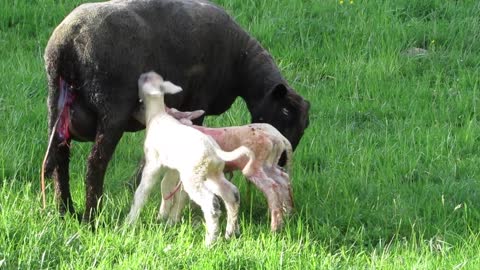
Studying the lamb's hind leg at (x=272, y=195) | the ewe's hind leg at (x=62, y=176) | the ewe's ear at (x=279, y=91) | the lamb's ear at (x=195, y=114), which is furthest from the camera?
the ewe's ear at (x=279, y=91)

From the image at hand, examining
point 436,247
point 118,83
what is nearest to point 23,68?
point 118,83

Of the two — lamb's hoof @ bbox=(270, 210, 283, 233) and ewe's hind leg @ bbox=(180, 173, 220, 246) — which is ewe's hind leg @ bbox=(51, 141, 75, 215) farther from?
lamb's hoof @ bbox=(270, 210, 283, 233)

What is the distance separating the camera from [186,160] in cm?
623

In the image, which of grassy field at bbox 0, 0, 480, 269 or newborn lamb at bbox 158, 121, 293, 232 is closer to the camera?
grassy field at bbox 0, 0, 480, 269

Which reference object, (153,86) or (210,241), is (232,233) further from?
(153,86)

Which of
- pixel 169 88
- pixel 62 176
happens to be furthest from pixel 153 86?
pixel 62 176

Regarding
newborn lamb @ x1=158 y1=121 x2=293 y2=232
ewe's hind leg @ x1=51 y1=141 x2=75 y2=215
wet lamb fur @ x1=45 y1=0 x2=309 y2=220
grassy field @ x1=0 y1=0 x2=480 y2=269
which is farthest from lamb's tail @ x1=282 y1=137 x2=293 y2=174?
ewe's hind leg @ x1=51 y1=141 x2=75 y2=215

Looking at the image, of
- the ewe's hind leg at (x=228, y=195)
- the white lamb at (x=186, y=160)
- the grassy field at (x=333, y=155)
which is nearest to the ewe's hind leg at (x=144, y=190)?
the white lamb at (x=186, y=160)

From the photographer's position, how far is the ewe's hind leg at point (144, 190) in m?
6.47

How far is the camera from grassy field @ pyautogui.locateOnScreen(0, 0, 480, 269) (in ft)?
20.0

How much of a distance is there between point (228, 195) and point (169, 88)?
2.82ft

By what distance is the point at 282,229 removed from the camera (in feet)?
21.7

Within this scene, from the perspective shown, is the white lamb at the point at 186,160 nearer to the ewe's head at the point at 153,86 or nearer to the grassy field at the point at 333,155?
the ewe's head at the point at 153,86

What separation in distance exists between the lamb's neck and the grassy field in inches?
25.5
